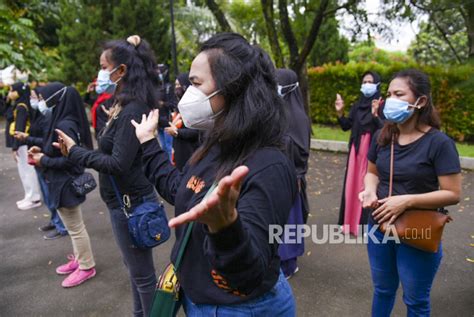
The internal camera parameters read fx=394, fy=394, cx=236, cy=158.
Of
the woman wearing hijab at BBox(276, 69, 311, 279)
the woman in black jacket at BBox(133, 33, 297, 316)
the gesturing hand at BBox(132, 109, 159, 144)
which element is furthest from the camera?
the woman wearing hijab at BBox(276, 69, 311, 279)

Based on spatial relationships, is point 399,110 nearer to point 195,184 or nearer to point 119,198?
point 195,184

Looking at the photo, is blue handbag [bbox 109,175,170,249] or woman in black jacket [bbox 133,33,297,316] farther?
blue handbag [bbox 109,175,170,249]

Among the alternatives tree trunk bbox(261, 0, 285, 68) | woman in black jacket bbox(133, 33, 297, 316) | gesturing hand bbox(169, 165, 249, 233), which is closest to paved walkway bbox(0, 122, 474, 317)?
woman in black jacket bbox(133, 33, 297, 316)

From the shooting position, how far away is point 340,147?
30.2 feet

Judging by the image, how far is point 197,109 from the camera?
1557 millimetres

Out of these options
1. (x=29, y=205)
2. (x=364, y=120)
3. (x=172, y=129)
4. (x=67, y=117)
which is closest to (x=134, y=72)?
(x=172, y=129)

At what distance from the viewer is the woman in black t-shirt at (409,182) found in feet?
7.57

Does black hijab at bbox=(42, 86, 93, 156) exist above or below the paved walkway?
above

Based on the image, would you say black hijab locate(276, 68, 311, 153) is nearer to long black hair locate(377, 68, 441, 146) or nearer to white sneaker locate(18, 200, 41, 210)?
long black hair locate(377, 68, 441, 146)

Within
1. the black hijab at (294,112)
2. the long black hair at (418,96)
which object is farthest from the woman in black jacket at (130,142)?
the long black hair at (418,96)

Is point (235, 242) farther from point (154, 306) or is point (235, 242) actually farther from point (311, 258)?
point (311, 258)

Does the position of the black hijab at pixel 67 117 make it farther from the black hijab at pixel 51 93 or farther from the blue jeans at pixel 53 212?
the blue jeans at pixel 53 212

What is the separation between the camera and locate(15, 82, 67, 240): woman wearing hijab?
3.65 meters

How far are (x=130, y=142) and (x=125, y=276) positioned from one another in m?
1.97
